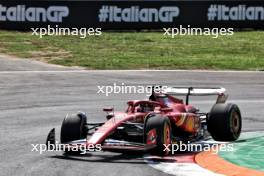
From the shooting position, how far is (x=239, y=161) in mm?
12633

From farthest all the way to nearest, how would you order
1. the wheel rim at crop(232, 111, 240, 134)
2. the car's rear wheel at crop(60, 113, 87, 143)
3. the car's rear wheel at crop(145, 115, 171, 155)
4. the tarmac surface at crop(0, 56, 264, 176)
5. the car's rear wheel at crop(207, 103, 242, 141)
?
the wheel rim at crop(232, 111, 240, 134)
the car's rear wheel at crop(207, 103, 242, 141)
the car's rear wheel at crop(60, 113, 87, 143)
the car's rear wheel at crop(145, 115, 171, 155)
the tarmac surface at crop(0, 56, 264, 176)

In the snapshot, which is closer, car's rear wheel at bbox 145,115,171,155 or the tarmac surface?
the tarmac surface

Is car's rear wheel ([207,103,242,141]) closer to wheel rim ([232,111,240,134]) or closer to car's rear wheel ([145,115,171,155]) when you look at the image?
wheel rim ([232,111,240,134])

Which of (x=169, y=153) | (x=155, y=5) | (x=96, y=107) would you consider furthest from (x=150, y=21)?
(x=169, y=153)

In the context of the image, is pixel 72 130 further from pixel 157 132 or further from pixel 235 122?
pixel 235 122

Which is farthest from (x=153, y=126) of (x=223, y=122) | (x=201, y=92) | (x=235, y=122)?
(x=201, y=92)

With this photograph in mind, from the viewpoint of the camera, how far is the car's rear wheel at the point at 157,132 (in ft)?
41.4

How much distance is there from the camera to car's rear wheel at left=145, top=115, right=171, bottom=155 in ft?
41.4

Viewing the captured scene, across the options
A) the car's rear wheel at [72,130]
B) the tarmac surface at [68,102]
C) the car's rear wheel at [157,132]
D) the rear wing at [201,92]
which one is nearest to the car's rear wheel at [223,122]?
the rear wing at [201,92]

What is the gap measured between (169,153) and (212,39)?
23.6 meters

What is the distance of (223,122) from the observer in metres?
Result: 13.9

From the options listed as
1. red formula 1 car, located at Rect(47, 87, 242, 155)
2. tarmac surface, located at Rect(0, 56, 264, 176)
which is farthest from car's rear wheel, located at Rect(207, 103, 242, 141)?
tarmac surface, located at Rect(0, 56, 264, 176)

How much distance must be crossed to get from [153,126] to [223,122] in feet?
5.84

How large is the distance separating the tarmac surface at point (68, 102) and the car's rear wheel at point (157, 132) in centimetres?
37
